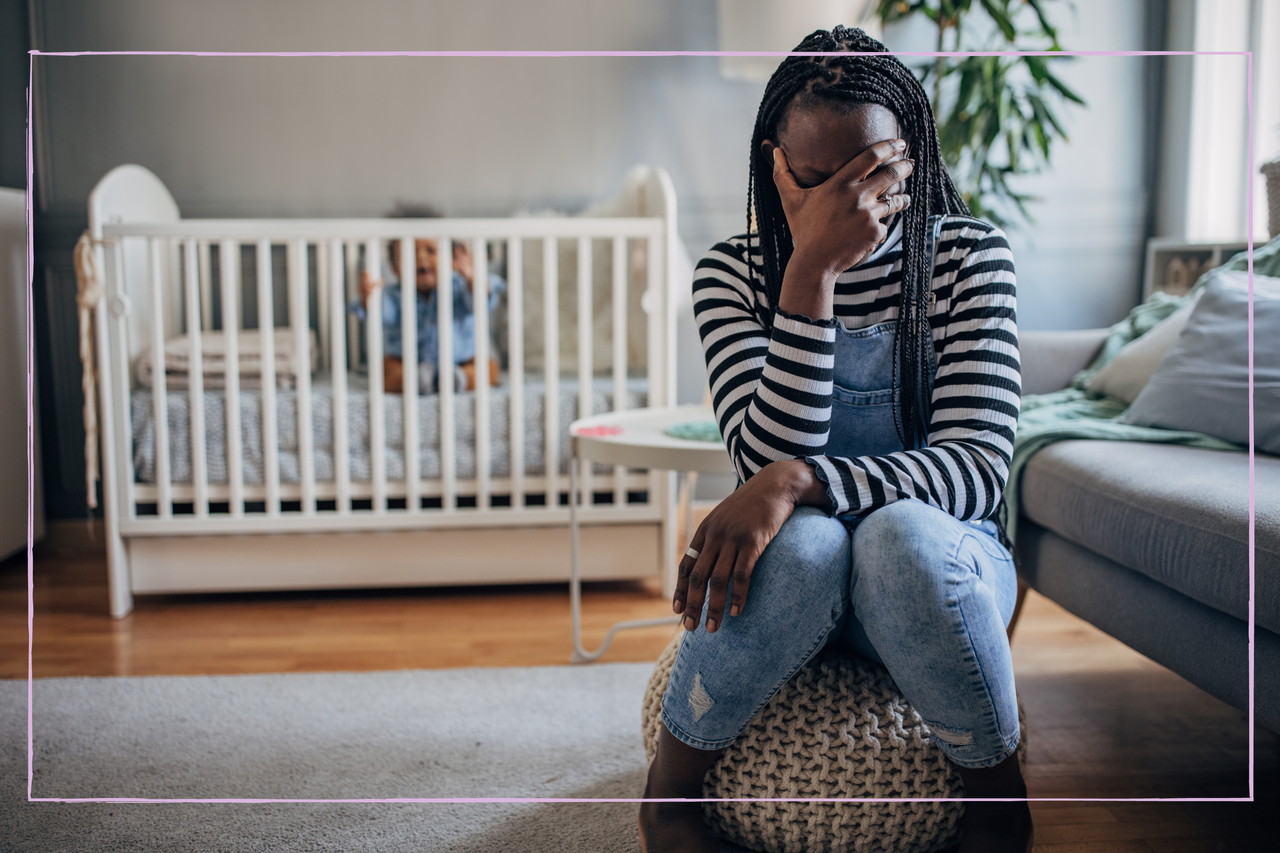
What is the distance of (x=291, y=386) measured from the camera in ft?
6.59

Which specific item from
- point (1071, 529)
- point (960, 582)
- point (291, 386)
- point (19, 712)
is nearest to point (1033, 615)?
point (1071, 529)

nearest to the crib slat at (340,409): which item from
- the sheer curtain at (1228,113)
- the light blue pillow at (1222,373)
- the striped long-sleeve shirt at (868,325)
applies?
the striped long-sleeve shirt at (868,325)

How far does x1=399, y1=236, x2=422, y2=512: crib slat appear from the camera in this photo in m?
1.90

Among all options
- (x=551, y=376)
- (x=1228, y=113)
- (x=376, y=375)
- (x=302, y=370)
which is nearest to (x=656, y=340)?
(x=551, y=376)

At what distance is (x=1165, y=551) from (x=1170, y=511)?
0.05m

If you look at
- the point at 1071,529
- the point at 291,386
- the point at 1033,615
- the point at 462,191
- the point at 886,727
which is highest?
the point at 462,191

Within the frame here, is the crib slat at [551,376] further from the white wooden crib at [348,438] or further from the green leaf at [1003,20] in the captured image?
the green leaf at [1003,20]

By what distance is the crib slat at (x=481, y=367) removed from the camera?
6.31 ft

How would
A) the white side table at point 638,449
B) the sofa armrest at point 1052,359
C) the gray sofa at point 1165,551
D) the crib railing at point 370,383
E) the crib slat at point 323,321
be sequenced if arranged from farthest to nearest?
the crib slat at point 323,321 → the crib railing at point 370,383 → the sofa armrest at point 1052,359 → the white side table at point 638,449 → the gray sofa at point 1165,551

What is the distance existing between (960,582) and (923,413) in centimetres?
24

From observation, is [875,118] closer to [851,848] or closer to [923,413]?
[923,413]

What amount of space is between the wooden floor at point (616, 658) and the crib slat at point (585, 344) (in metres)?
0.27

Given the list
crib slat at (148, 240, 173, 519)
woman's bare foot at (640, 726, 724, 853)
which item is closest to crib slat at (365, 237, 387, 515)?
crib slat at (148, 240, 173, 519)

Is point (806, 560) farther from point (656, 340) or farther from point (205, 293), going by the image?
point (205, 293)
